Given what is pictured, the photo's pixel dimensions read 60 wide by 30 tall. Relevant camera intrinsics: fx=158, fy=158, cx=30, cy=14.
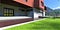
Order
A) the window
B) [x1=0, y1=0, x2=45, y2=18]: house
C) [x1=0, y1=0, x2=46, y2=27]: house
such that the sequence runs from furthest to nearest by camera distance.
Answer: the window → [x1=0, y1=0, x2=45, y2=18]: house → [x1=0, y1=0, x2=46, y2=27]: house

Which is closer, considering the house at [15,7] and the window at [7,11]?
the house at [15,7]

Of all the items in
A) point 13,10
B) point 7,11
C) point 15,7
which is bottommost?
point 7,11

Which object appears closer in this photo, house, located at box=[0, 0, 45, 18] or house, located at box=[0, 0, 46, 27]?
house, located at box=[0, 0, 46, 27]

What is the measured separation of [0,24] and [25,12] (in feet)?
53.5

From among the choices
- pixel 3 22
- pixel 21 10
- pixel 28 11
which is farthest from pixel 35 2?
pixel 3 22

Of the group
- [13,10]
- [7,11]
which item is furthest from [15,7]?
[7,11]

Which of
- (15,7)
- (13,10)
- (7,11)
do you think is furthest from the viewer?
(15,7)

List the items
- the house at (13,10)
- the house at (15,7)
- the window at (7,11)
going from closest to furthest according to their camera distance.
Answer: the house at (13,10) → the house at (15,7) → the window at (7,11)

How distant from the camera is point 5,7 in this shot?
23.3m

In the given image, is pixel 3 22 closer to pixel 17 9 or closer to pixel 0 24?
pixel 0 24

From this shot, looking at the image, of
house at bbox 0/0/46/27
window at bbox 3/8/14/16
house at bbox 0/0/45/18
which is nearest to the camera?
house at bbox 0/0/46/27

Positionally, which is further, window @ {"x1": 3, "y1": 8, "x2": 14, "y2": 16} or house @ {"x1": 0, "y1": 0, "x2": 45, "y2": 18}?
window @ {"x1": 3, "y1": 8, "x2": 14, "y2": 16}

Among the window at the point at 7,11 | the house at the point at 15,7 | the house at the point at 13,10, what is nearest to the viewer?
the house at the point at 13,10

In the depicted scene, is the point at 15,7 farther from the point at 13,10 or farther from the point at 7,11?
the point at 7,11
